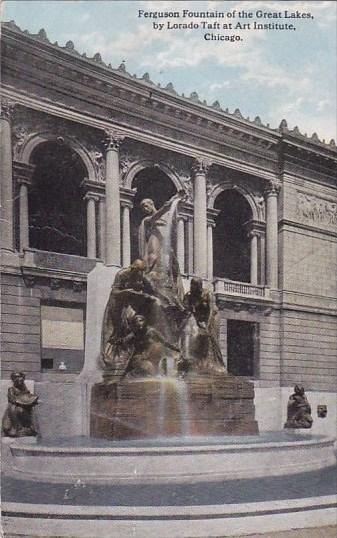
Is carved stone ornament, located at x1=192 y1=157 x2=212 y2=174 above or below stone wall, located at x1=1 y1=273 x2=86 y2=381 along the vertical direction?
above

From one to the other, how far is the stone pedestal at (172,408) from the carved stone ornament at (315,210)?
6609 millimetres

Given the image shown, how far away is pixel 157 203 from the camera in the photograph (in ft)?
52.3

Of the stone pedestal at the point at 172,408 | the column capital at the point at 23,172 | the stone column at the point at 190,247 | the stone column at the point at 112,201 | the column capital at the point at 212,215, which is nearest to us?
the stone pedestal at the point at 172,408

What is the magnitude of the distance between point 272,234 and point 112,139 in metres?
5.55

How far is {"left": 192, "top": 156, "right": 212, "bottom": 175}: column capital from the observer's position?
16.1 metres

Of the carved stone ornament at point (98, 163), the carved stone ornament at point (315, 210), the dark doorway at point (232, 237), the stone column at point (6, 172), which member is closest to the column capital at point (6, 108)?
the stone column at point (6, 172)

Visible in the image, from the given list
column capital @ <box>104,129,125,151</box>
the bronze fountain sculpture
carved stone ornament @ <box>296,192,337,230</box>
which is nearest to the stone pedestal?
the bronze fountain sculpture

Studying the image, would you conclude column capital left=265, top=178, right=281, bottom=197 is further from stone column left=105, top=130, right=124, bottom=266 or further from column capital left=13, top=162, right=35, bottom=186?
column capital left=13, top=162, right=35, bottom=186

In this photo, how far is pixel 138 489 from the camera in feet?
22.4

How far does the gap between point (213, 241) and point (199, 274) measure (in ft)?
5.18

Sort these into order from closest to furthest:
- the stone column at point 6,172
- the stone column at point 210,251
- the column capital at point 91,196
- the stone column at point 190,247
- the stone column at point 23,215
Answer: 1. the stone column at point 6,172
2. the stone column at point 23,215
3. the column capital at point 91,196
4. the stone column at point 190,247
5. the stone column at point 210,251

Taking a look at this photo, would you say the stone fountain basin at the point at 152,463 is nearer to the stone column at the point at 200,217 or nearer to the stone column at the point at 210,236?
the stone column at the point at 200,217

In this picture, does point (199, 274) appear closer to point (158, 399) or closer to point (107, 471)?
point (158, 399)

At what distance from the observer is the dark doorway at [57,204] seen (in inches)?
541
